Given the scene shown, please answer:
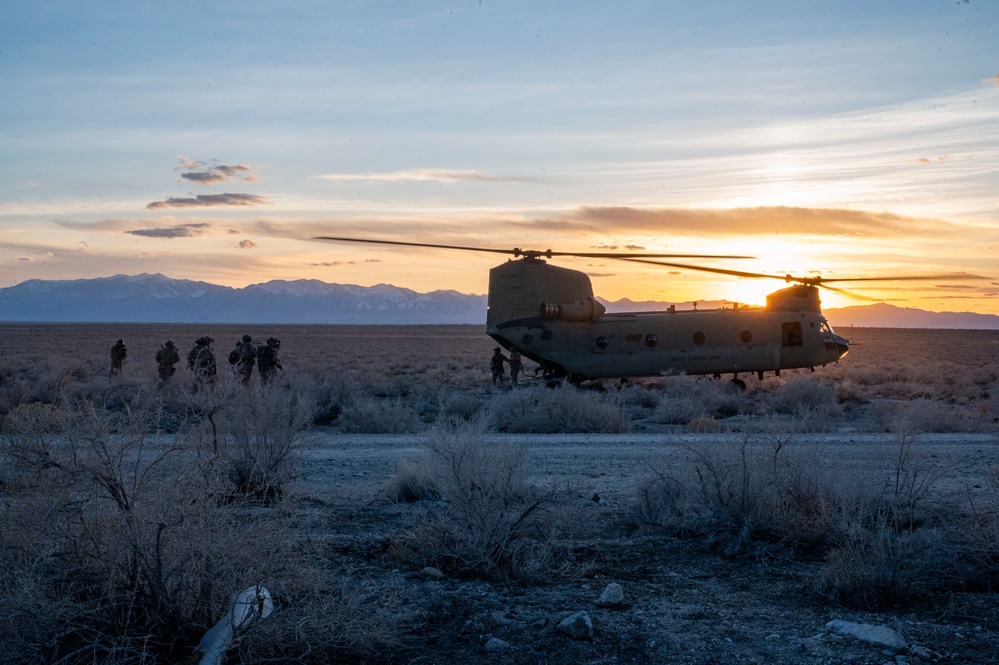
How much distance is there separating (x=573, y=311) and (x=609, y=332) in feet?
3.69

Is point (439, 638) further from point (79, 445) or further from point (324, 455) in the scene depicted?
point (324, 455)

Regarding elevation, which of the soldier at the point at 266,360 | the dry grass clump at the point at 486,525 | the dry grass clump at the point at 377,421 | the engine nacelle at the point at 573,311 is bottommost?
the dry grass clump at the point at 377,421

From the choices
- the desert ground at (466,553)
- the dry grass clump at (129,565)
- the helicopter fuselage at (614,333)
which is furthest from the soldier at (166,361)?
the dry grass clump at (129,565)

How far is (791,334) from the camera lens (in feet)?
79.1

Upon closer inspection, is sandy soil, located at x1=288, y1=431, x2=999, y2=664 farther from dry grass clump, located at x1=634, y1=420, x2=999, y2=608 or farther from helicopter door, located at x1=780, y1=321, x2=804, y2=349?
helicopter door, located at x1=780, y1=321, x2=804, y2=349

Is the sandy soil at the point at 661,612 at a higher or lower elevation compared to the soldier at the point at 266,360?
lower

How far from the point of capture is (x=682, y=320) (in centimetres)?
2331

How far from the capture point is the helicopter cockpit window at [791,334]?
24016mm

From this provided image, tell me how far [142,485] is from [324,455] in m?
8.28

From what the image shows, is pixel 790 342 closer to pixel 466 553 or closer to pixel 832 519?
pixel 832 519

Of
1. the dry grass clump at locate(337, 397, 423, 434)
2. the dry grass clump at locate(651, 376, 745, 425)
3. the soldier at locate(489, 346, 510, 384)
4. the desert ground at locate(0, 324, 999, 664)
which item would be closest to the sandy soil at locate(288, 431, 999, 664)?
the desert ground at locate(0, 324, 999, 664)

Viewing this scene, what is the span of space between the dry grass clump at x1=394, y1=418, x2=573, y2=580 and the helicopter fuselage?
1497 cm

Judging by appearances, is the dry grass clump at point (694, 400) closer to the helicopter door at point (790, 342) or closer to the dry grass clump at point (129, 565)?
the helicopter door at point (790, 342)

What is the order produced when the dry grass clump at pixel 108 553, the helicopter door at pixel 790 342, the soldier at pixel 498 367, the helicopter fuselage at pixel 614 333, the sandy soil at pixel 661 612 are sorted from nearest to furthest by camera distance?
the dry grass clump at pixel 108 553, the sandy soil at pixel 661 612, the helicopter fuselage at pixel 614 333, the helicopter door at pixel 790 342, the soldier at pixel 498 367
